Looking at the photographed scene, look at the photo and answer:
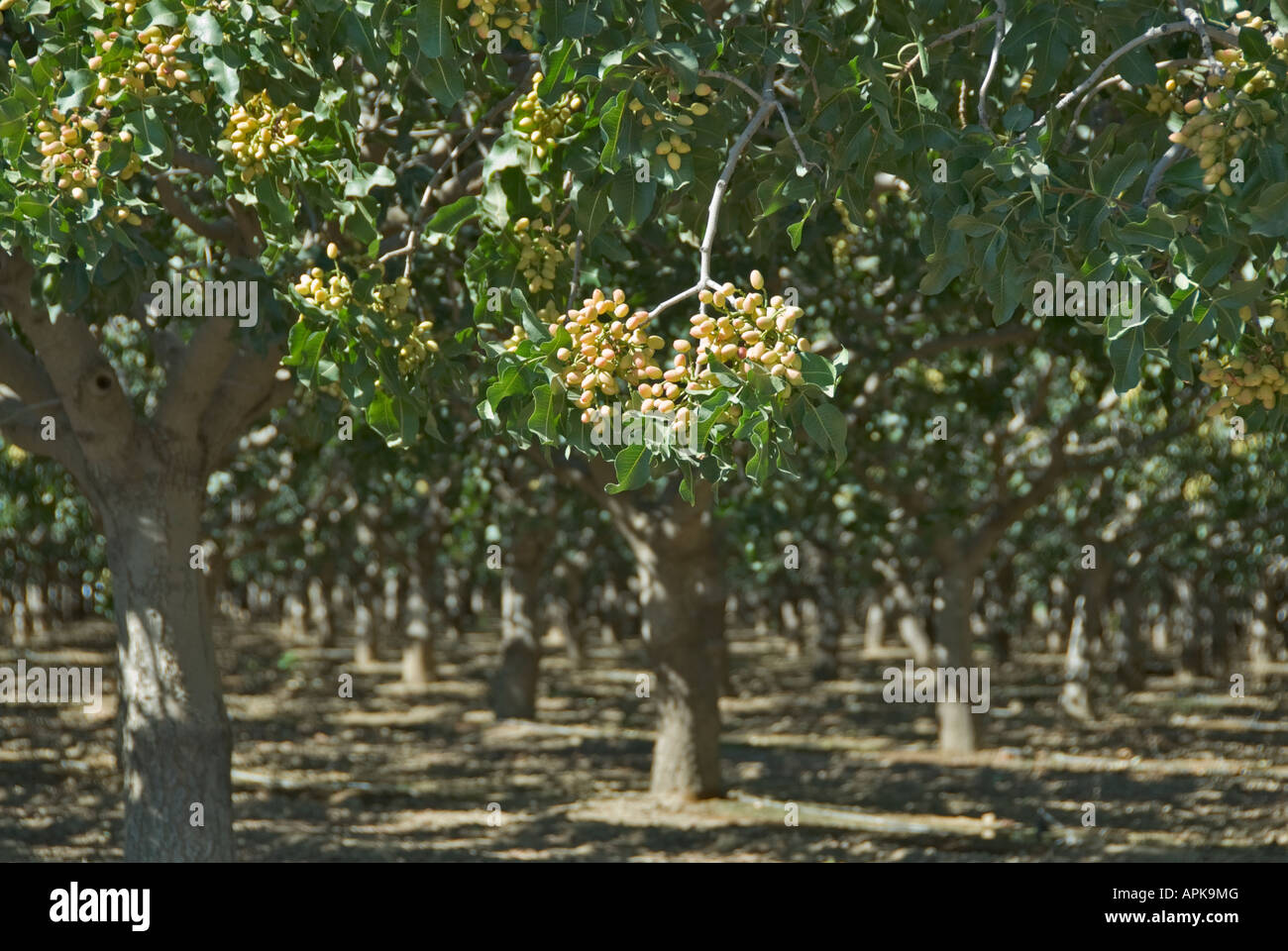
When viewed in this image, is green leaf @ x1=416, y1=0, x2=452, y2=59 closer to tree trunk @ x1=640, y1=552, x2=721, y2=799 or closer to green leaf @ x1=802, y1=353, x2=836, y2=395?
green leaf @ x1=802, y1=353, x2=836, y2=395

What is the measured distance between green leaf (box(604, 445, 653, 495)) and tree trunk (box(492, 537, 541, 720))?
1674 centimetres

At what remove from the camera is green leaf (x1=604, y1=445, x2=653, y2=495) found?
3565 millimetres

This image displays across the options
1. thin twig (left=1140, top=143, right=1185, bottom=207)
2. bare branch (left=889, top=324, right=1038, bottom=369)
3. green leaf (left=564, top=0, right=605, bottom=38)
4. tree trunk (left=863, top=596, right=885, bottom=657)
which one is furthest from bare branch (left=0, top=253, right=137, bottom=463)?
tree trunk (left=863, top=596, right=885, bottom=657)

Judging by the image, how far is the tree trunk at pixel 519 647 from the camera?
20.3 m

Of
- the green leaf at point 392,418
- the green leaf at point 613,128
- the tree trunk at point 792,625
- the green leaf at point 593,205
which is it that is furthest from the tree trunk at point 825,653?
the green leaf at point 613,128

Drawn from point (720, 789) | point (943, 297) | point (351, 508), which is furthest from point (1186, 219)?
point (351, 508)

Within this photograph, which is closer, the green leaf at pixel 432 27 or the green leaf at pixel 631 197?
the green leaf at pixel 432 27

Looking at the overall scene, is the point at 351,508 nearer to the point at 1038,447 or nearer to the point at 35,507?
the point at 35,507

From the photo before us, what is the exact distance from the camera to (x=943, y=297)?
10.1 m

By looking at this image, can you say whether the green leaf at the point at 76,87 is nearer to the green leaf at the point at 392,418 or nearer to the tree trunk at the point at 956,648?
the green leaf at the point at 392,418

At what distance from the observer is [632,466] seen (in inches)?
141

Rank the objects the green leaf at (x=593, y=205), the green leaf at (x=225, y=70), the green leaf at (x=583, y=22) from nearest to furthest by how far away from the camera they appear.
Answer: the green leaf at (x=583, y=22), the green leaf at (x=225, y=70), the green leaf at (x=593, y=205)

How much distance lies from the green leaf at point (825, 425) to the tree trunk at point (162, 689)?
4811 mm

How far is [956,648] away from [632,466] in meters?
14.2
